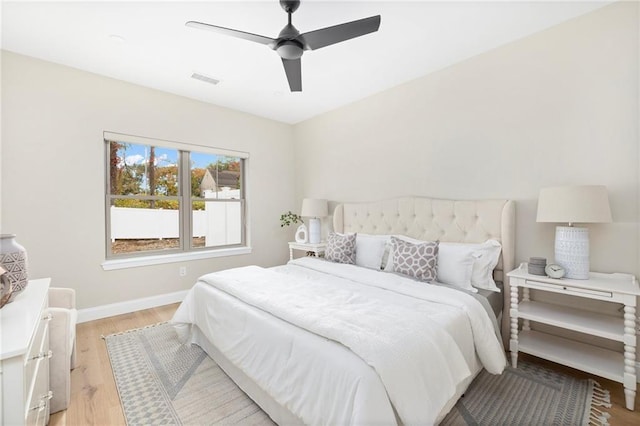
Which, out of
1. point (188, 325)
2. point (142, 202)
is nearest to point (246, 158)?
point (142, 202)

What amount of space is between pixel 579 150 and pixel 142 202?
4.67 meters

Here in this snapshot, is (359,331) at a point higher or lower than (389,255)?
lower

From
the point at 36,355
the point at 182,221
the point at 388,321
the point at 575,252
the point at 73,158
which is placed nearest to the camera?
the point at 36,355

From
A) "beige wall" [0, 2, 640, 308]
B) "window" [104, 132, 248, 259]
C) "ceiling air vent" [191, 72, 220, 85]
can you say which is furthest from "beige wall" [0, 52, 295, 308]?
"ceiling air vent" [191, 72, 220, 85]

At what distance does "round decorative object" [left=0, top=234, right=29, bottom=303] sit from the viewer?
1564mm

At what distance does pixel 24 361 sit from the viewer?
43.1 inches

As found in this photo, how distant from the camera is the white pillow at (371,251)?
10.2ft

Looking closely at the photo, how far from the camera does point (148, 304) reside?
360 centimetres

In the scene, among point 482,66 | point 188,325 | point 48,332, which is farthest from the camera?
point 482,66

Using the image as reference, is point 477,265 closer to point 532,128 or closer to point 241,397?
point 532,128

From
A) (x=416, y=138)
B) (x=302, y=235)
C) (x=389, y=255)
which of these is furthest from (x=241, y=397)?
(x=416, y=138)

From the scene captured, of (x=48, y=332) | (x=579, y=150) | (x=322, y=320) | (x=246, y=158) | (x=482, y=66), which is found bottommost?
(x=48, y=332)

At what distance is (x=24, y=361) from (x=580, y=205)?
10.4 ft

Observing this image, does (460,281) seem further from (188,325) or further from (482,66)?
(188,325)
